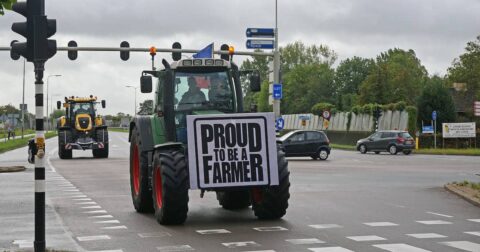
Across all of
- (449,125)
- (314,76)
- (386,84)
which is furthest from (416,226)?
(314,76)

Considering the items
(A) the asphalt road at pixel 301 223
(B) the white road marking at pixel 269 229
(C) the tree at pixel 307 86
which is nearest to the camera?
(A) the asphalt road at pixel 301 223

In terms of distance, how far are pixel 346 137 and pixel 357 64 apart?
58.5 meters

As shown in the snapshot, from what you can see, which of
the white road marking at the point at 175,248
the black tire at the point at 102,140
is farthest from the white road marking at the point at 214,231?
the black tire at the point at 102,140

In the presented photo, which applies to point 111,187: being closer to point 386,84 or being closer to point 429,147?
point 429,147

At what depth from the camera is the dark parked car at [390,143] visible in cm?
4756

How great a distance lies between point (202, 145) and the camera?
39.5 feet

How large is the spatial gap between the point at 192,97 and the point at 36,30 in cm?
444

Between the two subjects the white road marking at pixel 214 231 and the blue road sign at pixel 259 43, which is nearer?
the white road marking at pixel 214 231

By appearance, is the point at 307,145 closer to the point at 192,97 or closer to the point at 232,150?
Answer: the point at 192,97

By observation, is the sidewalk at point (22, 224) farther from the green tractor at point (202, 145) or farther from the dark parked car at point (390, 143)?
the dark parked car at point (390, 143)

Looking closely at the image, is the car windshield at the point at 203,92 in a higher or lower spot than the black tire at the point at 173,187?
higher

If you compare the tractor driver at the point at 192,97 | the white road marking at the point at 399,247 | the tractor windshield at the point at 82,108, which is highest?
the tractor windshield at the point at 82,108

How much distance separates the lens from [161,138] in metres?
13.5

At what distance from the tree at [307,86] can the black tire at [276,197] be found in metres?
112
